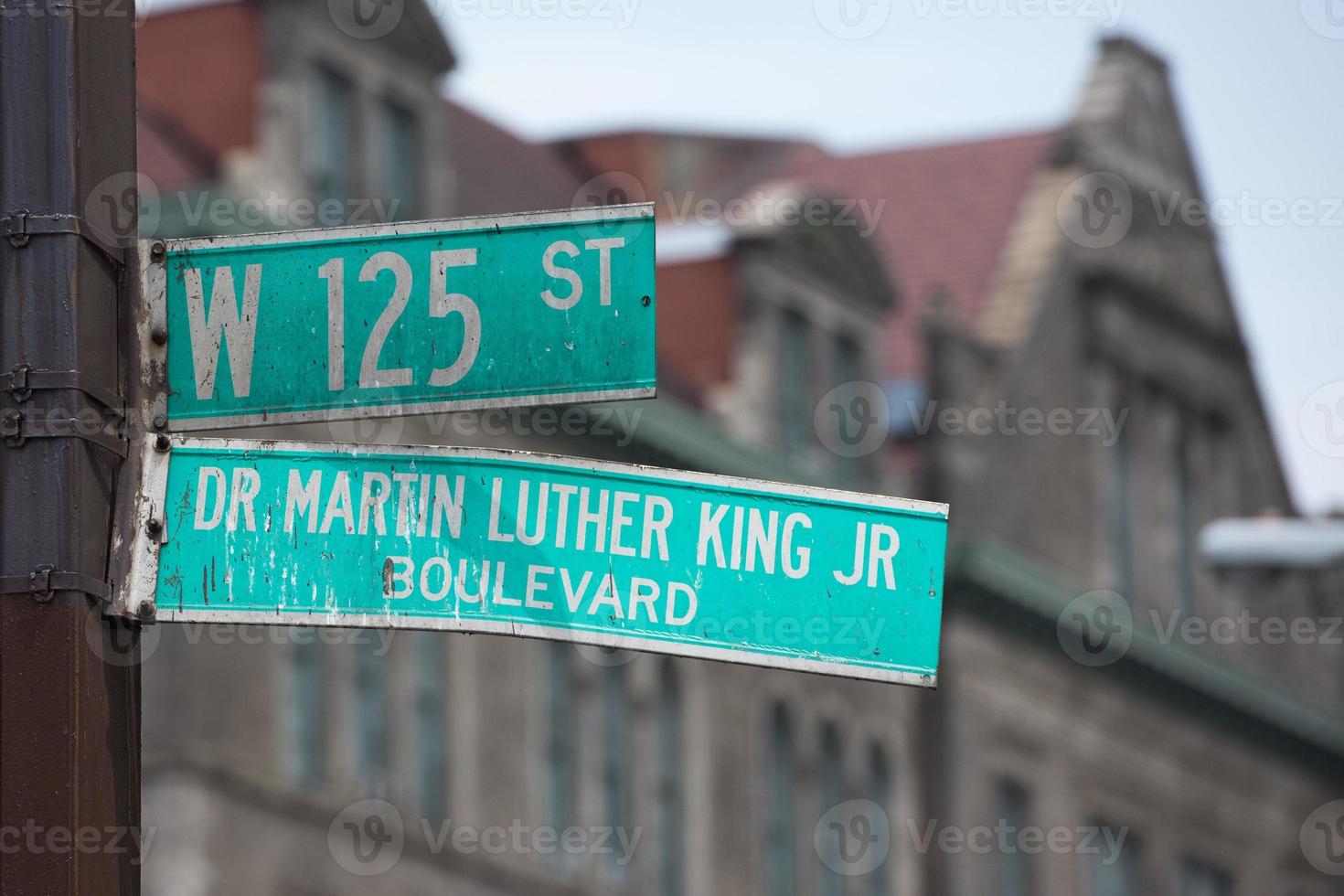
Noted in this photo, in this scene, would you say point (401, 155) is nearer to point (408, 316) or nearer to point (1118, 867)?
point (1118, 867)

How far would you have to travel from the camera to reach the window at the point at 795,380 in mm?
27797

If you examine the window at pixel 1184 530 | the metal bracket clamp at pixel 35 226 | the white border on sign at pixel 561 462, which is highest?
the metal bracket clamp at pixel 35 226

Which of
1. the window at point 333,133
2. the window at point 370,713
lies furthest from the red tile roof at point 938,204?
the window at point 370,713

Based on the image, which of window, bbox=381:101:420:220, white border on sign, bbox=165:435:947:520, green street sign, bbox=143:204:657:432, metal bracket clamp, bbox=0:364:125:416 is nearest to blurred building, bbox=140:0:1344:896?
window, bbox=381:101:420:220

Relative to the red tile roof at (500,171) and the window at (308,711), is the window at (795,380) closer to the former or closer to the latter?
the red tile roof at (500,171)

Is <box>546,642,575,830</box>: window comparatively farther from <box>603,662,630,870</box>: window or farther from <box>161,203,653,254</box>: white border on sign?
<box>161,203,653,254</box>: white border on sign

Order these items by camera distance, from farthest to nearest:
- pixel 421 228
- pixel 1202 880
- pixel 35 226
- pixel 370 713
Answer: pixel 1202 880, pixel 370 713, pixel 421 228, pixel 35 226

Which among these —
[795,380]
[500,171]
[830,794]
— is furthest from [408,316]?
[830,794]

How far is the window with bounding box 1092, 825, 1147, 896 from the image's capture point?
104ft

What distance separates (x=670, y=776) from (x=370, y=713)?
13.8ft

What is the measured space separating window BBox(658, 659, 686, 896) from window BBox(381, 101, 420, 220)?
4.97 m

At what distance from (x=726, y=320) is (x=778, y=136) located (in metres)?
9.64

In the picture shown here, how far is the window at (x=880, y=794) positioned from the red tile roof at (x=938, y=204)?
4.71 meters

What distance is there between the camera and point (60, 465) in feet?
15.2
